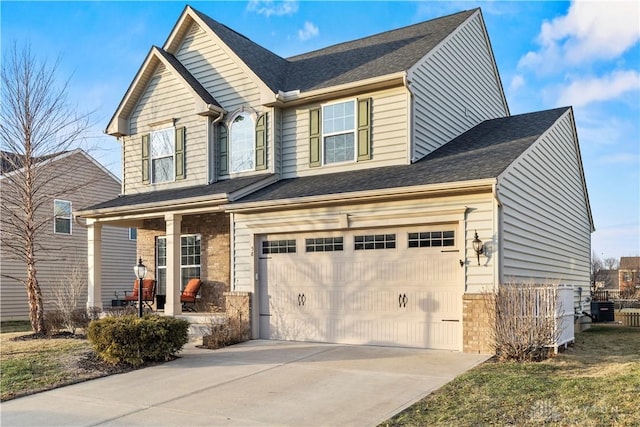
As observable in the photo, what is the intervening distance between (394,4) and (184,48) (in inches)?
246

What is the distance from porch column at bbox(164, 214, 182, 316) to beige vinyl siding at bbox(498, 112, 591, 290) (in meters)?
7.97

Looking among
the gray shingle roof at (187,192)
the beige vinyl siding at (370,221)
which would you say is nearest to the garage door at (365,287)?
the beige vinyl siding at (370,221)

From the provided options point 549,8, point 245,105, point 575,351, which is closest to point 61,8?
point 245,105

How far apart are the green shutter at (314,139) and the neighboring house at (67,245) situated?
9.71 meters

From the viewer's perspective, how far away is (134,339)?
9.64 m

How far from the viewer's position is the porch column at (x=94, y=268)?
15.6 meters

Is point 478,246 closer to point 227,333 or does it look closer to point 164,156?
point 227,333

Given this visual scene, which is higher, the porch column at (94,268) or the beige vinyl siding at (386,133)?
the beige vinyl siding at (386,133)

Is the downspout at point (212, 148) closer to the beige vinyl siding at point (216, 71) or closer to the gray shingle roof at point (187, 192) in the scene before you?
the gray shingle roof at point (187, 192)

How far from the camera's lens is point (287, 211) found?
1223 centimetres

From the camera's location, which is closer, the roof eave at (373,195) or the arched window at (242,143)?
the roof eave at (373,195)

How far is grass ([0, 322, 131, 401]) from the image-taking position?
840 cm

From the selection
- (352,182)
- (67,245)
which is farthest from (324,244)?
(67,245)

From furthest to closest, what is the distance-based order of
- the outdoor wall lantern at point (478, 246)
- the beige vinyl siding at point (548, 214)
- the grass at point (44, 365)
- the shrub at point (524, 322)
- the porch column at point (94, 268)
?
1. the porch column at point (94, 268)
2. the beige vinyl siding at point (548, 214)
3. the outdoor wall lantern at point (478, 246)
4. the shrub at point (524, 322)
5. the grass at point (44, 365)
